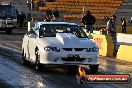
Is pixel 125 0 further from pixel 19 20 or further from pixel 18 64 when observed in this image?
pixel 18 64

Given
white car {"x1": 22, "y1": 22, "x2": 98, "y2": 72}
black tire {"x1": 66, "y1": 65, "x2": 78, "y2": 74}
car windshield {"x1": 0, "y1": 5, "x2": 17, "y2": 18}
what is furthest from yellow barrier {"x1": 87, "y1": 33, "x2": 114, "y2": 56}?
car windshield {"x1": 0, "y1": 5, "x2": 17, "y2": 18}

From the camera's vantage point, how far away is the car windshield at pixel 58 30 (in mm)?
14891

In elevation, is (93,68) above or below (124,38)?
above

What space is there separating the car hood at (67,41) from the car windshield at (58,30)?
0.41 metres

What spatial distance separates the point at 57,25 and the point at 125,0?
46342 millimetres

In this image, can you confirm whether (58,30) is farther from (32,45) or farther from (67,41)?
(67,41)

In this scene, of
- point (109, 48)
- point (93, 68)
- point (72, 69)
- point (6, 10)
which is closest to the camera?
point (93, 68)

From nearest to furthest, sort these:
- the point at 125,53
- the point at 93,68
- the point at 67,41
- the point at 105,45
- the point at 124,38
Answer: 1. the point at 67,41
2. the point at 93,68
3. the point at 125,53
4. the point at 105,45
5. the point at 124,38

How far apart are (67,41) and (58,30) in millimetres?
1268

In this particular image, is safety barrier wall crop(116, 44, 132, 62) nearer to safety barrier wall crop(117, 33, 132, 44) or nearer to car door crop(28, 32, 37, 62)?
car door crop(28, 32, 37, 62)

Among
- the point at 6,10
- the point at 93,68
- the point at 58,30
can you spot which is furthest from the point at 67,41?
the point at 6,10

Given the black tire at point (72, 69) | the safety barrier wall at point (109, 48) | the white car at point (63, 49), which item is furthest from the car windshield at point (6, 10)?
the black tire at point (72, 69)

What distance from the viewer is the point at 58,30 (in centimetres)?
1509

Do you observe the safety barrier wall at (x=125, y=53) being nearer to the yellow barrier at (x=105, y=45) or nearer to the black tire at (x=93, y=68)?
the yellow barrier at (x=105, y=45)
